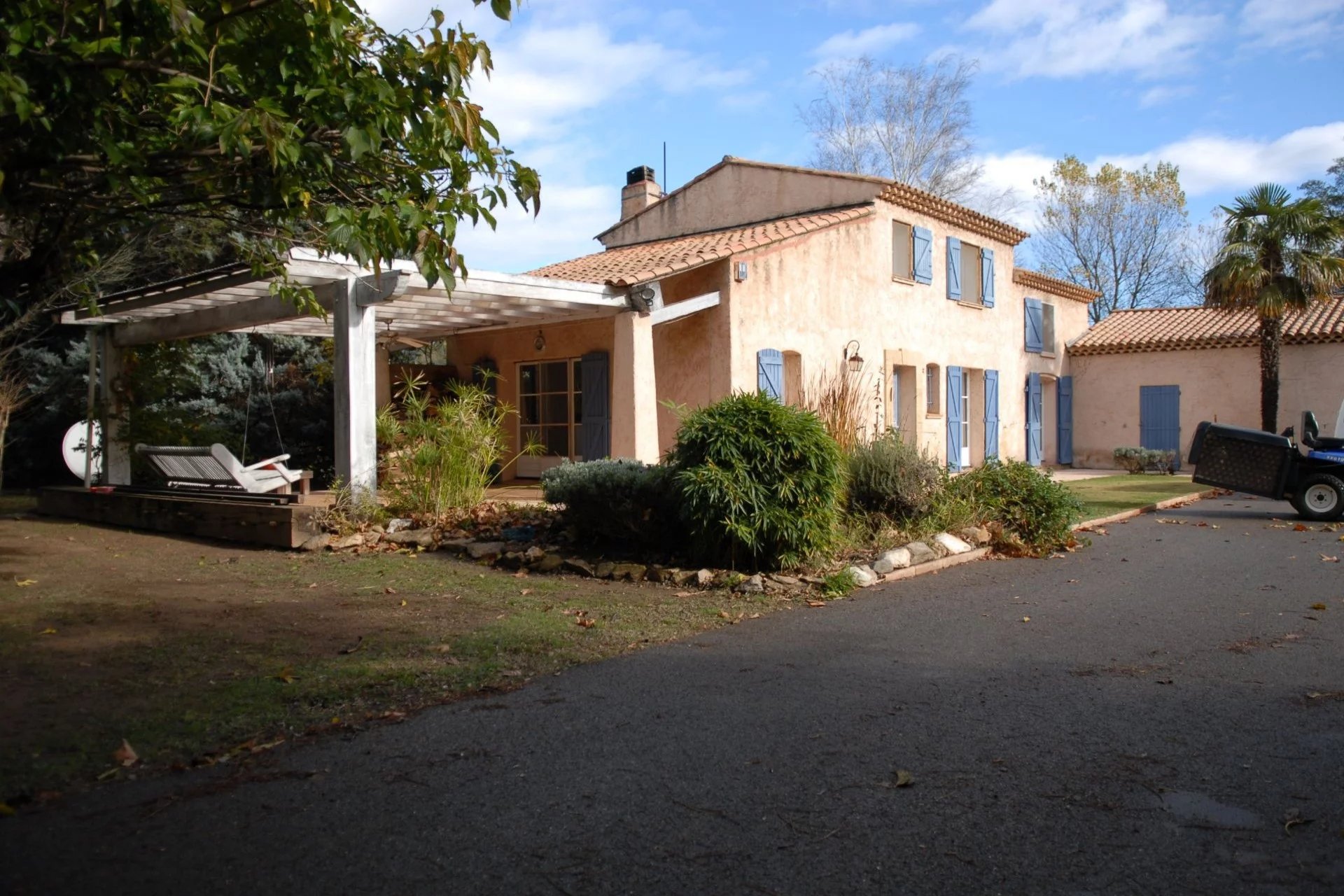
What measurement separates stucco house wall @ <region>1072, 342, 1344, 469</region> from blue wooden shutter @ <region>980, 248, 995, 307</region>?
191 inches

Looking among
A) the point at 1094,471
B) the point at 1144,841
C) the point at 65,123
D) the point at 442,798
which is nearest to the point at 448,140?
the point at 65,123

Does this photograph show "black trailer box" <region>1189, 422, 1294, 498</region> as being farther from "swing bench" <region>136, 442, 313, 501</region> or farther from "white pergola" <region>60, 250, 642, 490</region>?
"swing bench" <region>136, 442, 313, 501</region>

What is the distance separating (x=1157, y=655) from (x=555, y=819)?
3815mm

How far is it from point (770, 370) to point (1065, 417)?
12.4 meters

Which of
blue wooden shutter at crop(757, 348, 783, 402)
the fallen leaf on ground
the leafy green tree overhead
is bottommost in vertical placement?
the fallen leaf on ground

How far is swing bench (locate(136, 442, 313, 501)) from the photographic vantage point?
35.0ft

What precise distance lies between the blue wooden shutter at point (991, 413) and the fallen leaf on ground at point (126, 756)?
17591 millimetres

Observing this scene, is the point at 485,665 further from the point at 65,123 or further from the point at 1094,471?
the point at 1094,471

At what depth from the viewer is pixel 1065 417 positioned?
23.1 meters

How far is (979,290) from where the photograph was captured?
19266 mm

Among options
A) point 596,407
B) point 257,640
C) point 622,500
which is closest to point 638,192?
point 596,407

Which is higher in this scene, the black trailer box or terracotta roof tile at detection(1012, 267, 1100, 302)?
terracotta roof tile at detection(1012, 267, 1100, 302)

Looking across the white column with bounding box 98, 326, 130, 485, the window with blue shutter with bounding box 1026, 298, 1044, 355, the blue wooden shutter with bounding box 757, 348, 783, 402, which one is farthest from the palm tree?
the white column with bounding box 98, 326, 130, 485

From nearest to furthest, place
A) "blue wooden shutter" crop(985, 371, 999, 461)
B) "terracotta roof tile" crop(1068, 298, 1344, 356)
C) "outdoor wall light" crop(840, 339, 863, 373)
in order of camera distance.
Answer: "outdoor wall light" crop(840, 339, 863, 373) < "blue wooden shutter" crop(985, 371, 999, 461) < "terracotta roof tile" crop(1068, 298, 1344, 356)
